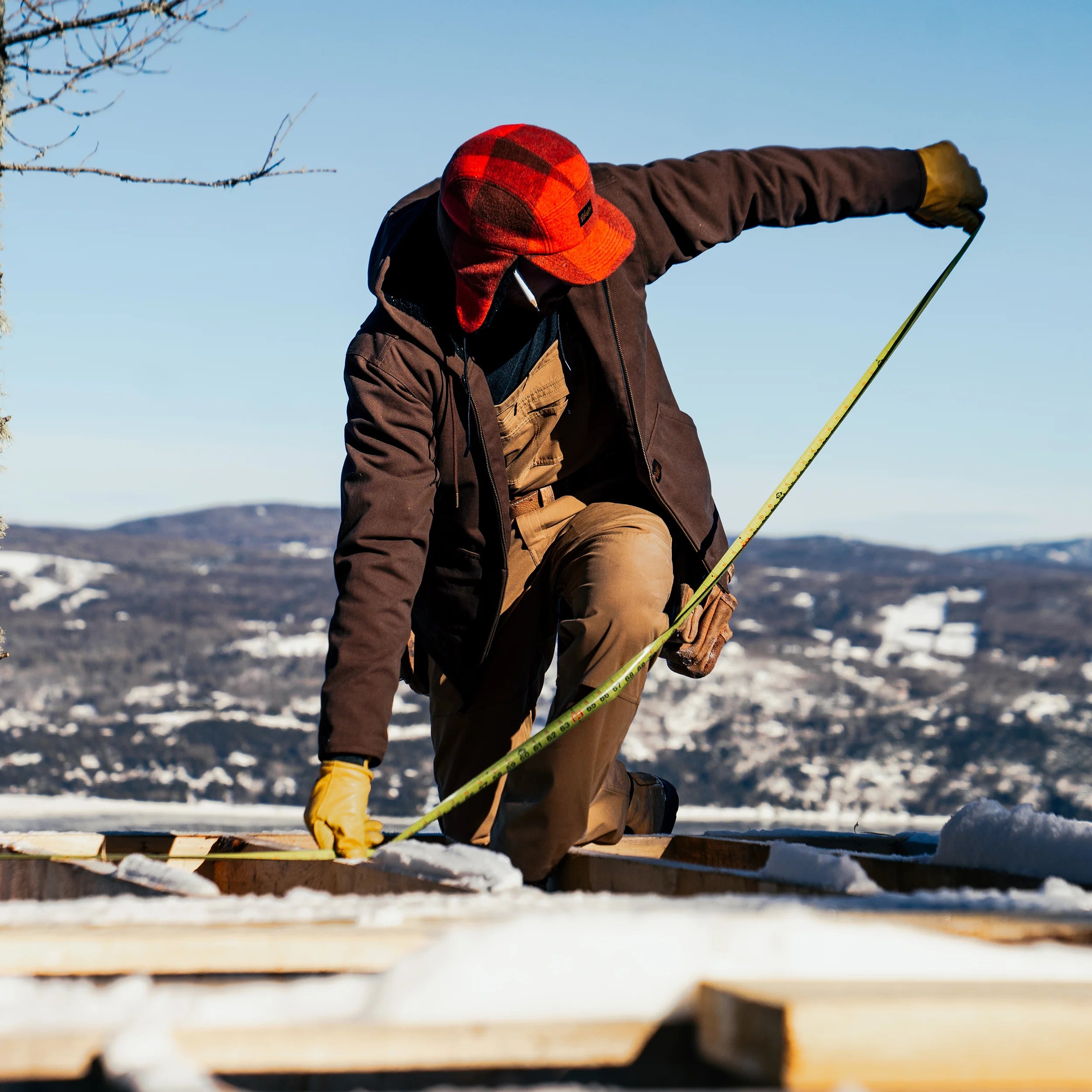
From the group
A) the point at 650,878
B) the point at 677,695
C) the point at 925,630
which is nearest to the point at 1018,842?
the point at 650,878

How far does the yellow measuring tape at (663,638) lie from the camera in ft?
7.38

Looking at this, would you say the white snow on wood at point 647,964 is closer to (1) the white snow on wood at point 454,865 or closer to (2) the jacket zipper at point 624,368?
(1) the white snow on wood at point 454,865

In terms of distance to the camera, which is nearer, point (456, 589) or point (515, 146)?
point (515, 146)

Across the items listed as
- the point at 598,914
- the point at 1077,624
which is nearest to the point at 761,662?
the point at 1077,624

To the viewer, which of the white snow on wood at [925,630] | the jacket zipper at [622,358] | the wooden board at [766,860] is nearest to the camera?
the wooden board at [766,860]

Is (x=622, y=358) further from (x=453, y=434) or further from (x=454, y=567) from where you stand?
(x=454, y=567)

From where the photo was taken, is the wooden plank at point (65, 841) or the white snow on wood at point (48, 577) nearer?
the wooden plank at point (65, 841)

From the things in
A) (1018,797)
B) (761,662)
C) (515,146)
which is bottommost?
(1018,797)

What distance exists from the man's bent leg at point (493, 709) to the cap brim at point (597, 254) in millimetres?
834

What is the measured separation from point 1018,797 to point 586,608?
21.7 metres

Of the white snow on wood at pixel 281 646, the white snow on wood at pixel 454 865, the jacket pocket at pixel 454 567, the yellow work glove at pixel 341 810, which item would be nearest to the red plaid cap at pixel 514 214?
the jacket pocket at pixel 454 567

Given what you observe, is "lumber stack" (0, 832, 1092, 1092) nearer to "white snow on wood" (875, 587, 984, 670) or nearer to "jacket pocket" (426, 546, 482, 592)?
"jacket pocket" (426, 546, 482, 592)

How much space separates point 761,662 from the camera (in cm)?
2683

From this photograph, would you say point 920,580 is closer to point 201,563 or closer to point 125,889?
point 201,563
